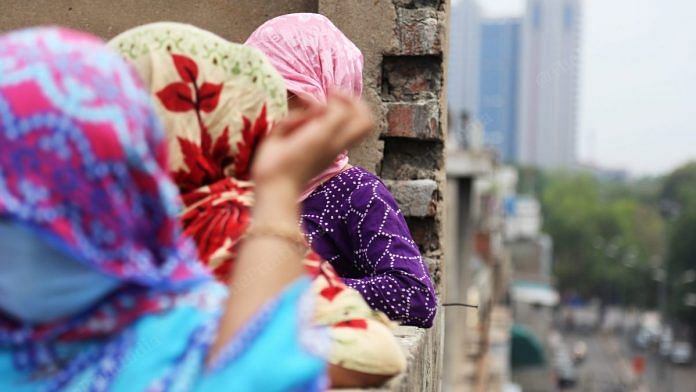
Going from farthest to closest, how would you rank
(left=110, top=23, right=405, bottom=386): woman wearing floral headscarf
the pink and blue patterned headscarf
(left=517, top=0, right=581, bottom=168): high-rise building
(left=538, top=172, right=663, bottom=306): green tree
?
(left=517, top=0, right=581, bottom=168): high-rise building
(left=538, top=172, right=663, bottom=306): green tree
(left=110, top=23, right=405, bottom=386): woman wearing floral headscarf
the pink and blue patterned headscarf

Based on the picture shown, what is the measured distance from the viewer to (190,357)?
48.8 inches

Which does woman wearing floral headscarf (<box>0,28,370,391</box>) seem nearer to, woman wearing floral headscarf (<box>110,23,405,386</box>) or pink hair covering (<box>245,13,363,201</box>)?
woman wearing floral headscarf (<box>110,23,405,386</box>)

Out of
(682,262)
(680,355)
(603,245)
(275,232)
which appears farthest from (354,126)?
(603,245)

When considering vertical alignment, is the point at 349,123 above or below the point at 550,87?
above

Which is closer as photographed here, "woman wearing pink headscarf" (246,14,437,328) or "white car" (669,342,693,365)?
"woman wearing pink headscarf" (246,14,437,328)

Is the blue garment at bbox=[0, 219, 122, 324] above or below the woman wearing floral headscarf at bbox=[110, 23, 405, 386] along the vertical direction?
below

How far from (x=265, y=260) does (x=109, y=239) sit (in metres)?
0.21

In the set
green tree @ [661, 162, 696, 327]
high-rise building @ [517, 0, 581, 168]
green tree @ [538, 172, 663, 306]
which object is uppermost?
high-rise building @ [517, 0, 581, 168]

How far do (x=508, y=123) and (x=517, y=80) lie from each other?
35.9ft

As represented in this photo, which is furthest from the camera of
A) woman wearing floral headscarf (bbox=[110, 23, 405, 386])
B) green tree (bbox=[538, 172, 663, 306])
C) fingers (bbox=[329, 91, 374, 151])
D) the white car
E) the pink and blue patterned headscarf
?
green tree (bbox=[538, 172, 663, 306])

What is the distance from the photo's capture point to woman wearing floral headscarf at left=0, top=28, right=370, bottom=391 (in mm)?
1172

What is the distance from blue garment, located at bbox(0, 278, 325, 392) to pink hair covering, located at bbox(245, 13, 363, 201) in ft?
4.32

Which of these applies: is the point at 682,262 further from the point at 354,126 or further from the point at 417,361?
the point at 354,126

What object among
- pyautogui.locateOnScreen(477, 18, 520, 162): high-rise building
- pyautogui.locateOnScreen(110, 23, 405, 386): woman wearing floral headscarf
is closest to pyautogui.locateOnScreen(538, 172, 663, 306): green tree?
pyautogui.locateOnScreen(477, 18, 520, 162): high-rise building
